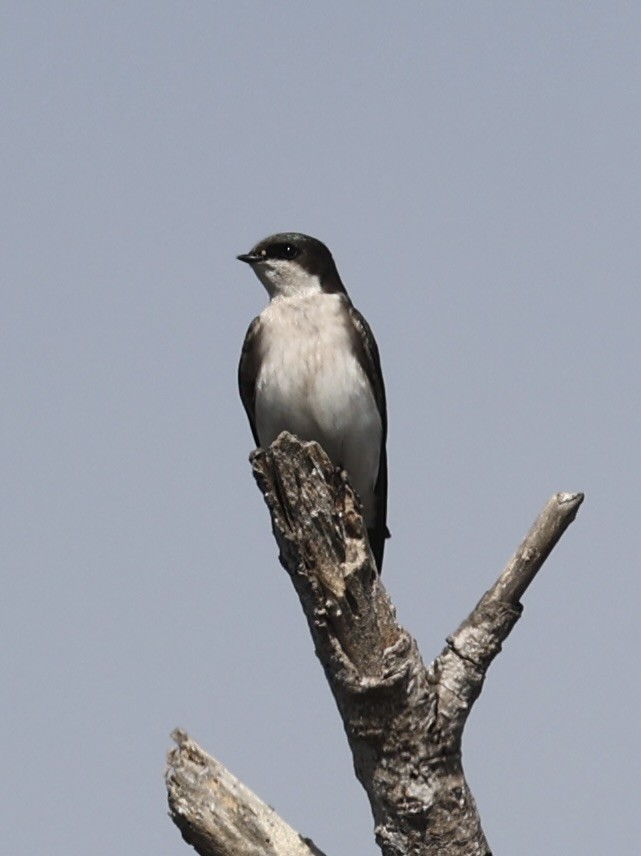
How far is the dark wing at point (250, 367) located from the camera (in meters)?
10.8

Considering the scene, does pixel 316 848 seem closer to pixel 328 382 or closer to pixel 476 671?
pixel 476 671

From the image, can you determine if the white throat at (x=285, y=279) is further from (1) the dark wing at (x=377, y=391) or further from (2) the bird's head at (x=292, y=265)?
(1) the dark wing at (x=377, y=391)

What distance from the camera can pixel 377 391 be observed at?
11.1m

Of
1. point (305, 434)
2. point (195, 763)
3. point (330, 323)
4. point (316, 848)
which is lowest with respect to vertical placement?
point (316, 848)

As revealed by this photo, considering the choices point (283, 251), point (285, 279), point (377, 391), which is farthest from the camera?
point (283, 251)

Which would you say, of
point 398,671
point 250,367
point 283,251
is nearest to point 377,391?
point 250,367

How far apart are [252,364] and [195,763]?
13.9ft

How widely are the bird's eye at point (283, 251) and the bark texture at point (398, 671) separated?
13.6 feet

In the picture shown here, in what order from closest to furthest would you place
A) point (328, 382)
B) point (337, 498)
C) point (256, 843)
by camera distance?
point (256, 843) < point (337, 498) < point (328, 382)

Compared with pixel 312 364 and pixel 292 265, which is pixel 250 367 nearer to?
pixel 312 364

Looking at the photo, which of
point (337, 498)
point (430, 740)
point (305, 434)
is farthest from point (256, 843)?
point (305, 434)

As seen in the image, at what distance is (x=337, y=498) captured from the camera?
7.65 m

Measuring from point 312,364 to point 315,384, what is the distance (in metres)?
0.15

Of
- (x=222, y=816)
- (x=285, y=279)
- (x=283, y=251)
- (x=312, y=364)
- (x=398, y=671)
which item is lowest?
(x=222, y=816)
